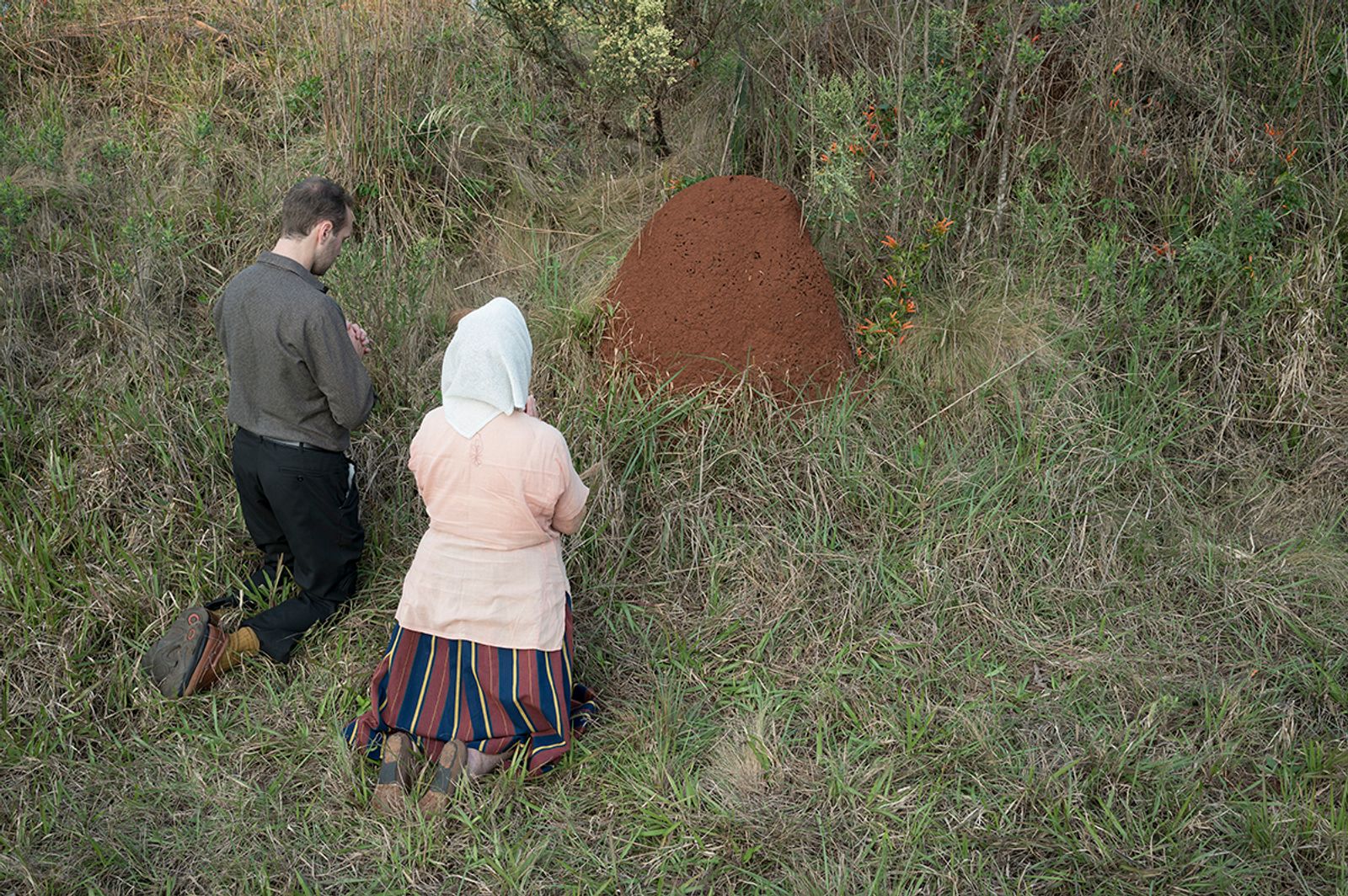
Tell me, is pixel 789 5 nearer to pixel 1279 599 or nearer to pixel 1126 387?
pixel 1126 387

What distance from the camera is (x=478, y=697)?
3.18 m

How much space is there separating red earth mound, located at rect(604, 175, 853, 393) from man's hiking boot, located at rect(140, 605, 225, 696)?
73.7 inches

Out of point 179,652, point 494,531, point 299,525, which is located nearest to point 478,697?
point 494,531

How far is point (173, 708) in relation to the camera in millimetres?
3488

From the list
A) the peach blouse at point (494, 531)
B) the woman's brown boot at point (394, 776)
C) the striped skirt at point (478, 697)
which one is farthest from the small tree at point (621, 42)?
the woman's brown boot at point (394, 776)

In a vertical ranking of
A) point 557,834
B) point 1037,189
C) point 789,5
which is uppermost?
point 789,5

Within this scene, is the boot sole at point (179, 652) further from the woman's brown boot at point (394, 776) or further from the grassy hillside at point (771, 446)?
the woman's brown boot at point (394, 776)

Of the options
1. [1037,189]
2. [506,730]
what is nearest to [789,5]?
[1037,189]

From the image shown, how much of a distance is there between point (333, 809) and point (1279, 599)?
3.29 m

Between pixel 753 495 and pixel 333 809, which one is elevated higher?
pixel 753 495

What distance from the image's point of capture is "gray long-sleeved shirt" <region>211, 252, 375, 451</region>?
11.2 ft

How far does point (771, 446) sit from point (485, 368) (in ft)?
4.98

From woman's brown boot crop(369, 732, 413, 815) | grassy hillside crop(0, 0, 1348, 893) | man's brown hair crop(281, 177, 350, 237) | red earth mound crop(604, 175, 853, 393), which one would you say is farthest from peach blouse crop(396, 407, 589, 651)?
red earth mound crop(604, 175, 853, 393)

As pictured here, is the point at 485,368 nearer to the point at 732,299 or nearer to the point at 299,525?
the point at 299,525
